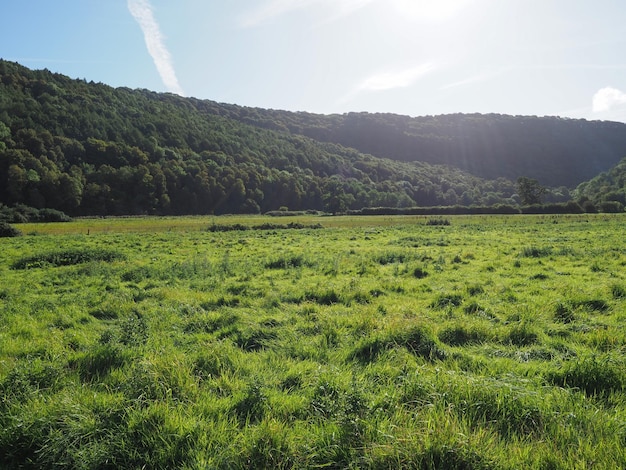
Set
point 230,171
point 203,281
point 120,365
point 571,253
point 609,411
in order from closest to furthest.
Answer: point 609,411 → point 120,365 → point 203,281 → point 571,253 → point 230,171

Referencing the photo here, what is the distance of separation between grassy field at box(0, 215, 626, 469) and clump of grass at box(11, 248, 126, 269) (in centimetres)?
804

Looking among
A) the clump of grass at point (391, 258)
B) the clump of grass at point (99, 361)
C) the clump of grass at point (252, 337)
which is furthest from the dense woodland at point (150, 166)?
the clump of grass at point (252, 337)

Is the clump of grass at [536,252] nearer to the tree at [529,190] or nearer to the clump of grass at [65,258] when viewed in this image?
the clump of grass at [65,258]

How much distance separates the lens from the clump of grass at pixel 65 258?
17.5 m

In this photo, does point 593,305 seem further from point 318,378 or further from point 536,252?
point 536,252

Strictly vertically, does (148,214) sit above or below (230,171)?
below

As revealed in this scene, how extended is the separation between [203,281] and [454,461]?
11421 millimetres

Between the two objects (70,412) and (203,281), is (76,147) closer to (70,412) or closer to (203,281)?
(203,281)

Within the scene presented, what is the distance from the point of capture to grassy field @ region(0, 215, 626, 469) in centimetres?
351

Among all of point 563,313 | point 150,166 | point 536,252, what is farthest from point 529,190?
point 150,166

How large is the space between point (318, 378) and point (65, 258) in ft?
64.0

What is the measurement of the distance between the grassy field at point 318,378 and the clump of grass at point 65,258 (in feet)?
26.4

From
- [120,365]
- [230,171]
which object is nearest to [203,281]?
[120,365]

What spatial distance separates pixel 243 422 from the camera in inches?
161
